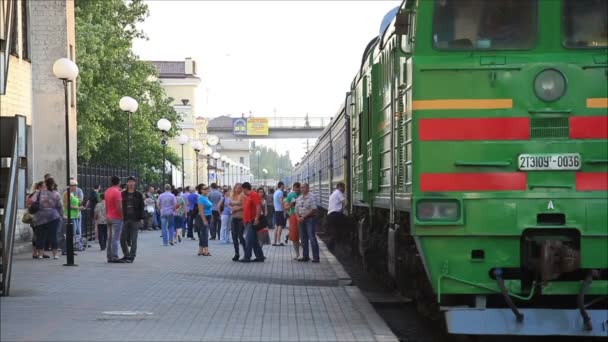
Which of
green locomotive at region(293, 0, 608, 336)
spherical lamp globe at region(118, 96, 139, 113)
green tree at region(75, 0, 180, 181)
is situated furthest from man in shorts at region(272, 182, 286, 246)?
green locomotive at region(293, 0, 608, 336)

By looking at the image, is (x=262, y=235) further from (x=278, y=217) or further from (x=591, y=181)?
(x=591, y=181)

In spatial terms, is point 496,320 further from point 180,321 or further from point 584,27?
point 180,321

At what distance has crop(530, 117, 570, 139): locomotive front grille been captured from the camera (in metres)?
10.5

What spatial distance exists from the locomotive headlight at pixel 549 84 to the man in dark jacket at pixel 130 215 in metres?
14.6

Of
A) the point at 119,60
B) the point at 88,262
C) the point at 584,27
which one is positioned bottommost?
the point at 88,262

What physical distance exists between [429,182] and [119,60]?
5154 centimetres

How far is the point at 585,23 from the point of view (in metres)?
10.7

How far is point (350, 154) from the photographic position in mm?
21562

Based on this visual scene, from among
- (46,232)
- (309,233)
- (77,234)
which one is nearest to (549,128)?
(309,233)

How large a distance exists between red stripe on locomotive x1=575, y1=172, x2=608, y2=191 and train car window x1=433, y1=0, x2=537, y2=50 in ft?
4.25

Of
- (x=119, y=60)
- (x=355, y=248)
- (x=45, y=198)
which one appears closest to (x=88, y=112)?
(x=119, y=60)

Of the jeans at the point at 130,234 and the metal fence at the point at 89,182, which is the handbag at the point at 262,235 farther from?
the metal fence at the point at 89,182

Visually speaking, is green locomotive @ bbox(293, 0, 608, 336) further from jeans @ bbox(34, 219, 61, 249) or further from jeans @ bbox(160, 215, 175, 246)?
jeans @ bbox(160, 215, 175, 246)

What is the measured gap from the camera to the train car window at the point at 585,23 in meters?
10.7
